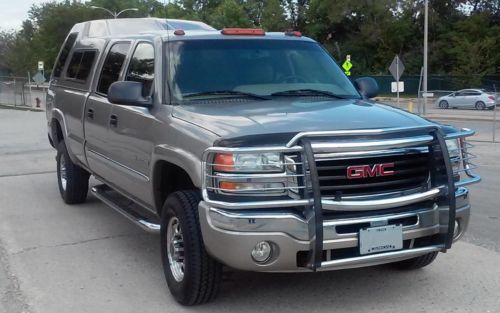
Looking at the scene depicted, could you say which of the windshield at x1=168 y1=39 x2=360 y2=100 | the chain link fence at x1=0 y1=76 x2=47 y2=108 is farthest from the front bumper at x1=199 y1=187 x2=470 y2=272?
the chain link fence at x1=0 y1=76 x2=47 y2=108

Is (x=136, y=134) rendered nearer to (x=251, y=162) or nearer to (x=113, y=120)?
(x=113, y=120)

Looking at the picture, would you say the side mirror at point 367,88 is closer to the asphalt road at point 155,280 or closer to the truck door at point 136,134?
the asphalt road at point 155,280

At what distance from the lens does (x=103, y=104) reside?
6.10 meters

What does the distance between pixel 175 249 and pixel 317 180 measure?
1350mm

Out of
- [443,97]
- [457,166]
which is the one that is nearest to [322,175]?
[457,166]

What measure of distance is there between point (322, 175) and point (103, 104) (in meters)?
2.97

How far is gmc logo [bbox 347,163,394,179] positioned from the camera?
394cm

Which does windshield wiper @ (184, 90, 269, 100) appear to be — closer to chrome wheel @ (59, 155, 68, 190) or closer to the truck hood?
the truck hood

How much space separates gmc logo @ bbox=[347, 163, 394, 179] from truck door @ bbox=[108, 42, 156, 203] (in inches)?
67.9

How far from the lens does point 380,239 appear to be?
4.00 m

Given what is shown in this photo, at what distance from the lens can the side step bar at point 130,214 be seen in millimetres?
5004

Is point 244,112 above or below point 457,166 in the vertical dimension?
above

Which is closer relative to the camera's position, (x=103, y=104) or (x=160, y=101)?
(x=160, y=101)

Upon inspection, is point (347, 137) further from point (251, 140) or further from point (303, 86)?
point (303, 86)
